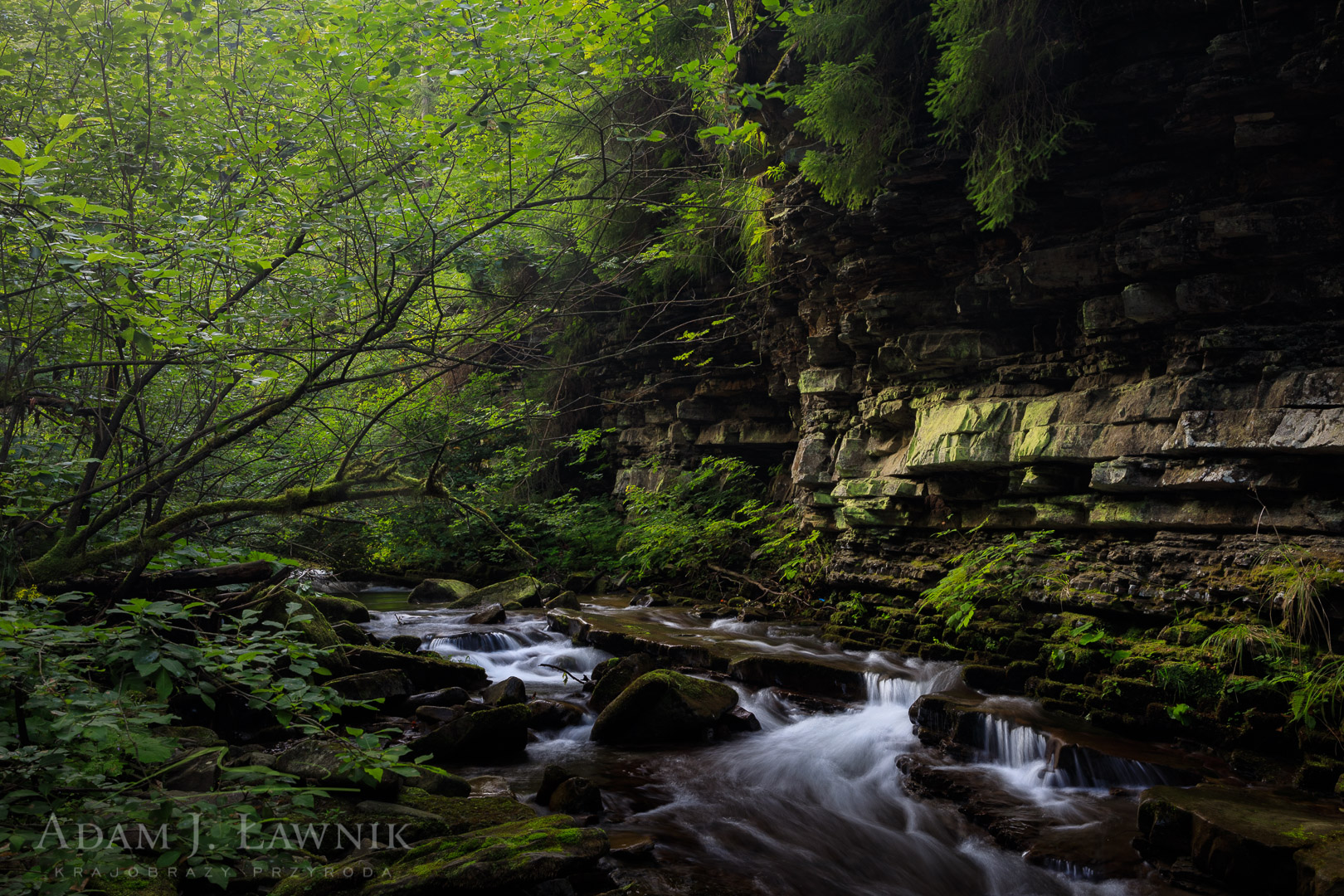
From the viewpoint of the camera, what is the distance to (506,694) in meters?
→ 7.77

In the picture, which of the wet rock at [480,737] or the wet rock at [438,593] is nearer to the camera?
the wet rock at [480,737]

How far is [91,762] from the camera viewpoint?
306 cm

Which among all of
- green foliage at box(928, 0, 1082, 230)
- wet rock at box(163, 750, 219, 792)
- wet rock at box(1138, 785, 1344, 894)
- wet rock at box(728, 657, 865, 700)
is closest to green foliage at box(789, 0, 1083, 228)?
green foliage at box(928, 0, 1082, 230)

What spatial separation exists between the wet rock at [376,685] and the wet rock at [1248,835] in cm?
607

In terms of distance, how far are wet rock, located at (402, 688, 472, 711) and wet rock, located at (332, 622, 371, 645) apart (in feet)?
4.88

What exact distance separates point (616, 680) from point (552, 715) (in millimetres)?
789

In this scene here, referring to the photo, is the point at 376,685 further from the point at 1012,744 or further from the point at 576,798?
the point at 1012,744

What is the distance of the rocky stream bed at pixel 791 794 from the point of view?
13.8ft

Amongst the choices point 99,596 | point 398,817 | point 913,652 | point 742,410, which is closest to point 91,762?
point 398,817

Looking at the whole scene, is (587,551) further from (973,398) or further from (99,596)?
(99,596)

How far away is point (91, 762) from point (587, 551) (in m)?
13.8

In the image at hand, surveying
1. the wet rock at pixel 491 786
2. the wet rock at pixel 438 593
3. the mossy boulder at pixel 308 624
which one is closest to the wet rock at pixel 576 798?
the wet rock at pixel 491 786

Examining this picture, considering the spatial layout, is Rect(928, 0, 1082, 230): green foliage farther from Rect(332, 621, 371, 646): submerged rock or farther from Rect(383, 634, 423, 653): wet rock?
Rect(332, 621, 371, 646): submerged rock

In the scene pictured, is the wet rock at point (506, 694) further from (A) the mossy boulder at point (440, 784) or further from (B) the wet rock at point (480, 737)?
(A) the mossy boulder at point (440, 784)
